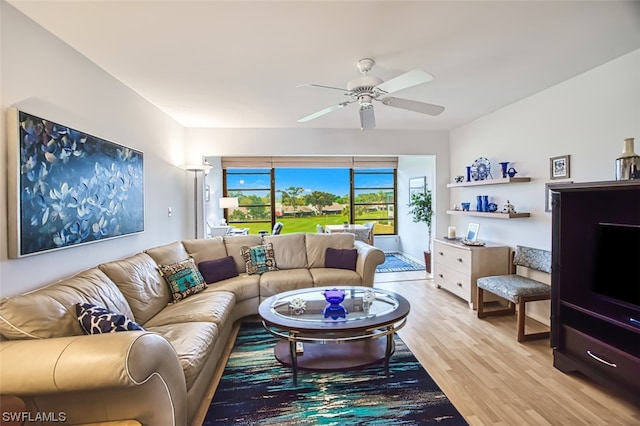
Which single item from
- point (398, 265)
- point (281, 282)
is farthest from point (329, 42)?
point (398, 265)

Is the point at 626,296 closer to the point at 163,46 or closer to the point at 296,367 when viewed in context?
the point at 296,367

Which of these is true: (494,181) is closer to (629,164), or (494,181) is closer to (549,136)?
(549,136)

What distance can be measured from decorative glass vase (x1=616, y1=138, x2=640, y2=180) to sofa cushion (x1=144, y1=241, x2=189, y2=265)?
155 inches

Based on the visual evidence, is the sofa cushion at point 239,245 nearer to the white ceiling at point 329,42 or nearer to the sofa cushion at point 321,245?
the sofa cushion at point 321,245

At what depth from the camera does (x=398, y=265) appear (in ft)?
21.5

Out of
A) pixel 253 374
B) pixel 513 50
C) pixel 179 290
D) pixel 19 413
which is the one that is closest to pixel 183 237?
pixel 179 290

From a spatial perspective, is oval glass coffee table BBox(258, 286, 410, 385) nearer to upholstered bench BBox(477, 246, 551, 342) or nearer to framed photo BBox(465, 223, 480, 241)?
upholstered bench BBox(477, 246, 551, 342)

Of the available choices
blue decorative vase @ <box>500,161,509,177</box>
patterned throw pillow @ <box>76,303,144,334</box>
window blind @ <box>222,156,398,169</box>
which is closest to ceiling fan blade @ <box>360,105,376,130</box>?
blue decorative vase @ <box>500,161,509,177</box>

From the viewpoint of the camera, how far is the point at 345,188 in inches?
316

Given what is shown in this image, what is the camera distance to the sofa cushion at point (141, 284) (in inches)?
95.7

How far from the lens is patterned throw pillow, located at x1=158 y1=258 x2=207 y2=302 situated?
300cm

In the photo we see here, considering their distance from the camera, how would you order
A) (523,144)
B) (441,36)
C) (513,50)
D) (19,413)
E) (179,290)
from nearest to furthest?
(19,413), (441,36), (513,50), (179,290), (523,144)

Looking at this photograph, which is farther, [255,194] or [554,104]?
[255,194]

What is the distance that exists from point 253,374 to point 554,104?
3.97m
